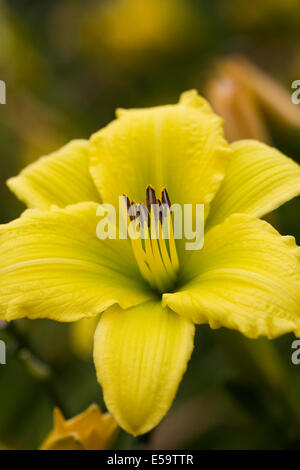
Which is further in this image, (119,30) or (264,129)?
(119,30)

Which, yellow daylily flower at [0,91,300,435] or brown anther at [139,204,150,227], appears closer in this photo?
yellow daylily flower at [0,91,300,435]

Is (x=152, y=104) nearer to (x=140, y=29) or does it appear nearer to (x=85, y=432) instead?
(x=140, y=29)

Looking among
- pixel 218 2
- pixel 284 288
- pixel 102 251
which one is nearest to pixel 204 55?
pixel 218 2

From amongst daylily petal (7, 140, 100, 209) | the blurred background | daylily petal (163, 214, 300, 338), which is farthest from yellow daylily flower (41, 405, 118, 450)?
daylily petal (7, 140, 100, 209)

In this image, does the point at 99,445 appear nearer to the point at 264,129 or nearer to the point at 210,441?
the point at 210,441

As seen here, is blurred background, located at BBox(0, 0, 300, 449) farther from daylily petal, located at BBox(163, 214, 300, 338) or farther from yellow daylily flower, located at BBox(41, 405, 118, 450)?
daylily petal, located at BBox(163, 214, 300, 338)

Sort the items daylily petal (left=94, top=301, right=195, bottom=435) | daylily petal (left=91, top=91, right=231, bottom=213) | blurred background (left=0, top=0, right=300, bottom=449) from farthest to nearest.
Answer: blurred background (left=0, top=0, right=300, bottom=449)
daylily petal (left=91, top=91, right=231, bottom=213)
daylily petal (left=94, top=301, right=195, bottom=435)

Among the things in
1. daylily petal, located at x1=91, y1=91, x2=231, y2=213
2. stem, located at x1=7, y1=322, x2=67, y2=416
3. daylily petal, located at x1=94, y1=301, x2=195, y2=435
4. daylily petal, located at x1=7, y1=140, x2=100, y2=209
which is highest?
daylily petal, located at x1=91, y1=91, x2=231, y2=213

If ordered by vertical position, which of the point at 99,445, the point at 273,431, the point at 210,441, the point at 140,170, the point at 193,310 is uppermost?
the point at 140,170

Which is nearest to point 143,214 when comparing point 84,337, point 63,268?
point 63,268
